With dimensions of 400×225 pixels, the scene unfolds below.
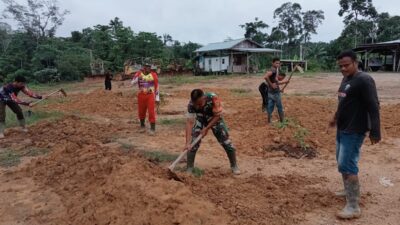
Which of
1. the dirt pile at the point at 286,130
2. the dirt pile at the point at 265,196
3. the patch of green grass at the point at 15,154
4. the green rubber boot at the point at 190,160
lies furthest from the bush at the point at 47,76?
the dirt pile at the point at 265,196

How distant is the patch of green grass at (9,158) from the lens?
6.15 meters

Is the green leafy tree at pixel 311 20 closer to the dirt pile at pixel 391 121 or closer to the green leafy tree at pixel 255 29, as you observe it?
the green leafy tree at pixel 255 29

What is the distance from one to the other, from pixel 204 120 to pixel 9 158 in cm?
358

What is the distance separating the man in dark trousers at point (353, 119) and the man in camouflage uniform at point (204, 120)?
1.52 m

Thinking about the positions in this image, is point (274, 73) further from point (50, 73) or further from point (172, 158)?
point (50, 73)

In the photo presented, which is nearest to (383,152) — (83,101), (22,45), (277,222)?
(277,222)

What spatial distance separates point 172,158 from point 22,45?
32.6m

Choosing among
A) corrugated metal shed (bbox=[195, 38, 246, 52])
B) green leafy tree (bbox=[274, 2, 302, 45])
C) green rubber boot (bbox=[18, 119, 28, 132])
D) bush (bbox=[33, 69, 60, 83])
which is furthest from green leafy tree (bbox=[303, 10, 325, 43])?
green rubber boot (bbox=[18, 119, 28, 132])

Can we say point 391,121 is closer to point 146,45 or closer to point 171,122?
point 171,122

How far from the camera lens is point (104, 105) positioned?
1339cm

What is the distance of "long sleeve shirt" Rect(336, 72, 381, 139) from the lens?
3.48 m

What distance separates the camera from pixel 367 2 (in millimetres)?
40406

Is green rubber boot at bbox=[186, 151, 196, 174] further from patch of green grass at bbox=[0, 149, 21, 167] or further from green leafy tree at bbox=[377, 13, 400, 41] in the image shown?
green leafy tree at bbox=[377, 13, 400, 41]

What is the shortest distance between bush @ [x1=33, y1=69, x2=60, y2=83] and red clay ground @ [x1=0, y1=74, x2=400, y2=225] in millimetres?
23041
